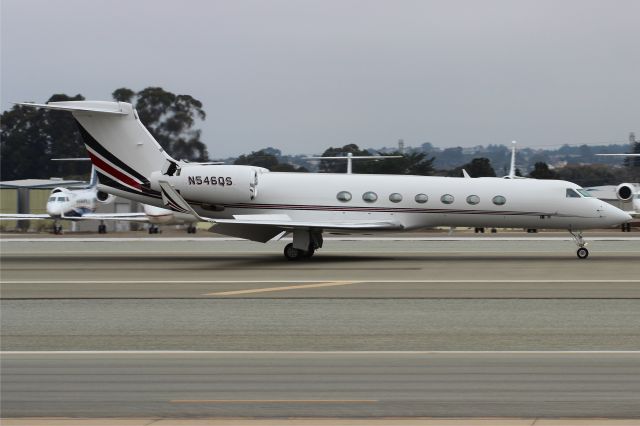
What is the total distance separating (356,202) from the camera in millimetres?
27281

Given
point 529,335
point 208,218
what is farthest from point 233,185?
point 529,335

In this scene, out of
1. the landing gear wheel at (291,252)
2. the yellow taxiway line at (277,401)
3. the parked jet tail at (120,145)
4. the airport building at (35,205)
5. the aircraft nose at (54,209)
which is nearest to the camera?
the yellow taxiway line at (277,401)

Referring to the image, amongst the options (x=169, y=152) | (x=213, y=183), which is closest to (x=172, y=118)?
(x=169, y=152)

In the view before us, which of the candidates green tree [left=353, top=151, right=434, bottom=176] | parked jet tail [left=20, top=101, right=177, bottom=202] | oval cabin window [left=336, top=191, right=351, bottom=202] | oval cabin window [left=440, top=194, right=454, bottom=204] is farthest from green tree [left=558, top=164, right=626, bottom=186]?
parked jet tail [left=20, top=101, right=177, bottom=202]

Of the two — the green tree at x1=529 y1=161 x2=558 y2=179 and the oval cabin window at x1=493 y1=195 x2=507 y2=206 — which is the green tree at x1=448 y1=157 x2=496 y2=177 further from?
the oval cabin window at x1=493 y1=195 x2=507 y2=206

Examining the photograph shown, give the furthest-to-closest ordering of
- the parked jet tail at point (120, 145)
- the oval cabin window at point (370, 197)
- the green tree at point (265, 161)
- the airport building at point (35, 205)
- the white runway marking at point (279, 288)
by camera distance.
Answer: the airport building at point (35, 205) < the green tree at point (265, 161) < the parked jet tail at point (120, 145) < the oval cabin window at point (370, 197) < the white runway marking at point (279, 288)

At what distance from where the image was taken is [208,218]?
89.1ft

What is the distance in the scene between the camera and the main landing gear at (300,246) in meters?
26.9

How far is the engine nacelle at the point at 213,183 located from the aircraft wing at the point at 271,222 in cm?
60

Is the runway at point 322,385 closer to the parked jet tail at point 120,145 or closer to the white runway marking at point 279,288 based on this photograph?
the white runway marking at point 279,288

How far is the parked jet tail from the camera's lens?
28312 mm

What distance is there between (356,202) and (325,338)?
14780mm

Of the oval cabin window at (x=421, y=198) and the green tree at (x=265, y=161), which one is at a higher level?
the green tree at (x=265, y=161)

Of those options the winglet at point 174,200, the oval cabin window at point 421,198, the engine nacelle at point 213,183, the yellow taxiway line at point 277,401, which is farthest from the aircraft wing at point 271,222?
the yellow taxiway line at point 277,401
